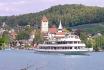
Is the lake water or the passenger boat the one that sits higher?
the passenger boat

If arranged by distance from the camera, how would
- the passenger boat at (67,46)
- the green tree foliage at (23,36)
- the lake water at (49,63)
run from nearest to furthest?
the lake water at (49,63) → the passenger boat at (67,46) → the green tree foliage at (23,36)

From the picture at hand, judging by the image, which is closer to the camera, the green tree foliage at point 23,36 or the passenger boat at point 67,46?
the passenger boat at point 67,46

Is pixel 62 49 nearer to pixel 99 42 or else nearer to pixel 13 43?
pixel 99 42

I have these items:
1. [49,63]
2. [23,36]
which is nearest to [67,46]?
[49,63]

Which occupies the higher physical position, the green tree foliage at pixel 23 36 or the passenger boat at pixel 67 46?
the green tree foliage at pixel 23 36

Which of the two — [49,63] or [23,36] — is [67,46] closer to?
[49,63]

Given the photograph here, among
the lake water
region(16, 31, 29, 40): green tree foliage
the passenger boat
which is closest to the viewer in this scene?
the lake water

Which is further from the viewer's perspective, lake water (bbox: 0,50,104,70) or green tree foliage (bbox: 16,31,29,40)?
green tree foliage (bbox: 16,31,29,40)

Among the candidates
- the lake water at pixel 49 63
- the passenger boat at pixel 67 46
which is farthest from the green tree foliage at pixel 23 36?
the lake water at pixel 49 63

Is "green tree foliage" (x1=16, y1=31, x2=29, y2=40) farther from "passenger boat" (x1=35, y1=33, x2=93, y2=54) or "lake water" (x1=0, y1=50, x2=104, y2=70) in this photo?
"lake water" (x1=0, y1=50, x2=104, y2=70)

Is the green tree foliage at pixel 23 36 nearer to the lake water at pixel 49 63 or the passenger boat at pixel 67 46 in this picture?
the passenger boat at pixel 67 46

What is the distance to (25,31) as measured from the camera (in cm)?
16950

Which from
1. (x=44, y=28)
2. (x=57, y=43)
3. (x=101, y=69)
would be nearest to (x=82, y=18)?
(x=44, y=28)

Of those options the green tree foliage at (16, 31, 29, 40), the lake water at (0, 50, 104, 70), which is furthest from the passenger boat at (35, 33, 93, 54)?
the green tree foliage at (16, 31, 29, 40)
